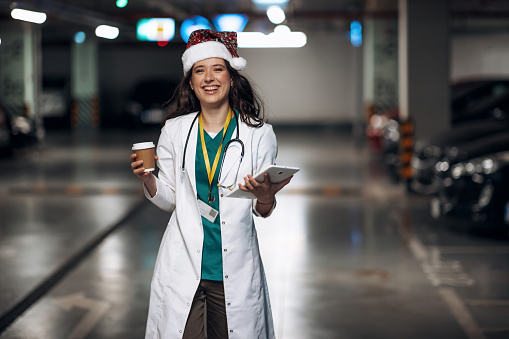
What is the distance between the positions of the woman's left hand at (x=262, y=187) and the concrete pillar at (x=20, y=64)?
18625mm

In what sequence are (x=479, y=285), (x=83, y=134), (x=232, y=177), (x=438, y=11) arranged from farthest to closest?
1. (x=83, y=134)
2. (x=438, y=11)
3. (x=479, y=285)
4. (x=232, y=177)

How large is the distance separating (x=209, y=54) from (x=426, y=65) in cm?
997

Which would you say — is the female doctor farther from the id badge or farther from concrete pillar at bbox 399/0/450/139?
concrete pillar at bbox 399/0/450/139

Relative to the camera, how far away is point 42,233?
8664mm

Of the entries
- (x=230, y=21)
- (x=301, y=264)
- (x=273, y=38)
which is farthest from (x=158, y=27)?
(x=301, y=264)

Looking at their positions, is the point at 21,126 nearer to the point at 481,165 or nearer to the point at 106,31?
the point at 106,31

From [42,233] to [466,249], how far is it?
185 inches

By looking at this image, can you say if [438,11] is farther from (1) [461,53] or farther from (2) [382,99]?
(1) [461,53]

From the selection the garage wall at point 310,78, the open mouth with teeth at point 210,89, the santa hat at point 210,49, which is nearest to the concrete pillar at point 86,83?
the garage wall at point 310,78

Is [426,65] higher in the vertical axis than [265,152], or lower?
higher

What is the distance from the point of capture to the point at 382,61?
20891mm

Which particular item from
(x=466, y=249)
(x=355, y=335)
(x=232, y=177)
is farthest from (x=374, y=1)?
(x=232, y=177)

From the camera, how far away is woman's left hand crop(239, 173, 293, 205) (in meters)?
2.86

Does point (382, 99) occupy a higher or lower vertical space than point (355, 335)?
higher
